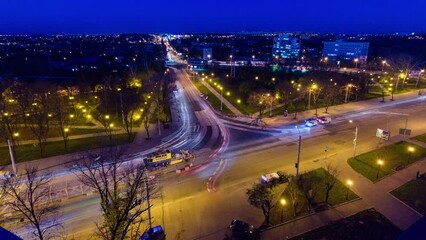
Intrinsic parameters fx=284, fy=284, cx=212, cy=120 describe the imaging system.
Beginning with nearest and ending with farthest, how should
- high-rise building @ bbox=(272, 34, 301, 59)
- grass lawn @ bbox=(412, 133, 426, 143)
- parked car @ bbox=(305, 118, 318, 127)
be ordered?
grass lawn @ bbox=(412, 133, 426, 143)
parked car @ bbox=(305, 118, 318, 127)
high-rise building @ bbox=(272, 34, 301, 59)

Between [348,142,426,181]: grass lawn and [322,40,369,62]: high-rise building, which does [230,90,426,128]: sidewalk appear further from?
[322,40,369,62]: high-rise building

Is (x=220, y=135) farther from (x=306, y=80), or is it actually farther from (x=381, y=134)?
(x=306, y=80)

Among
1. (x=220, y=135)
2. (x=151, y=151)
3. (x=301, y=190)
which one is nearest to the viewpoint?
(x=301, y=190)

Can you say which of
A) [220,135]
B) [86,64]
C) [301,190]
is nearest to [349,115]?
[220,135]

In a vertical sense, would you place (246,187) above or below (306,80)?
below

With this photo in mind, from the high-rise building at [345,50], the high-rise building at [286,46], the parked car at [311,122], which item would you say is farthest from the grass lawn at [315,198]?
the high-rise building at [286,46]

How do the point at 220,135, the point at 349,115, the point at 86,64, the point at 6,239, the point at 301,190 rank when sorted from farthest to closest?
the point at 86,64, the point at 349,115, the point at 220,135, the point at 301,190, the point at 6,239

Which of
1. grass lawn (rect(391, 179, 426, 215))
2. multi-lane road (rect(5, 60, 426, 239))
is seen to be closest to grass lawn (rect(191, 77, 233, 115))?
multi-lane road (rect(5, 60, 426, 239))
